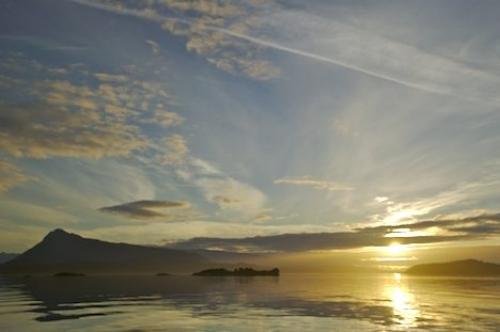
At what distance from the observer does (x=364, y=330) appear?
43.8 m

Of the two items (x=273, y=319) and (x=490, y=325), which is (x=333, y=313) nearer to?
(x=273, y=319)

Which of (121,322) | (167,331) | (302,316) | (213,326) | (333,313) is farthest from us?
(333,313)

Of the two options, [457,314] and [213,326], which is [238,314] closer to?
[213,326]

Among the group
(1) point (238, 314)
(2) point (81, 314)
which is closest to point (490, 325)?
(1) point (238, 314)

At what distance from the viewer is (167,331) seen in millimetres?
41750

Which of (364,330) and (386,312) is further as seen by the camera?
(386,312)

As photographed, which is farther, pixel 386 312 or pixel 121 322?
pixel 386 312

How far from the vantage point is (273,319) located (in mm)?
50688

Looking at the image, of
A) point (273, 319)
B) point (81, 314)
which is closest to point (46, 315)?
point (81, 314)

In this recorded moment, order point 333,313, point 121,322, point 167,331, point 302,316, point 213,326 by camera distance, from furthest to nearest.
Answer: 1. point 333,313
2. point 302,316
3. point 121,322
4. point 213,326
5. point 167,331

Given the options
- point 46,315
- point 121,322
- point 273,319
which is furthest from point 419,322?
point 46,315

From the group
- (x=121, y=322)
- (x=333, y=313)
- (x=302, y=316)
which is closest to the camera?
(x=121, y=322)

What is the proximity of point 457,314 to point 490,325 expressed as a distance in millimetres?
11517

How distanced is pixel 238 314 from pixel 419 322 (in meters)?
19.3
